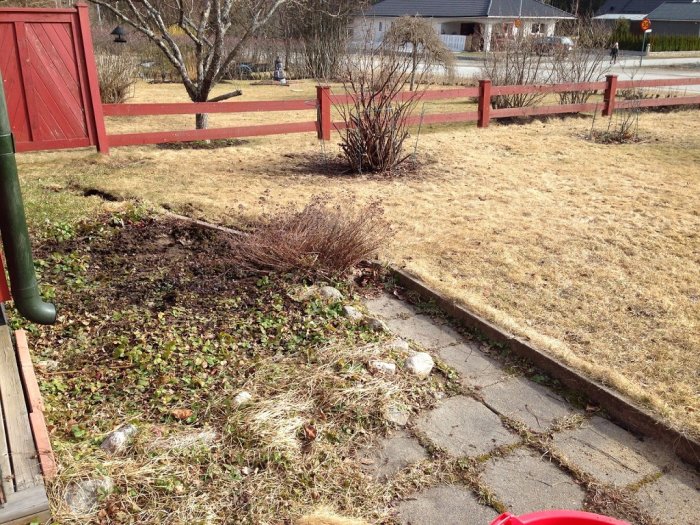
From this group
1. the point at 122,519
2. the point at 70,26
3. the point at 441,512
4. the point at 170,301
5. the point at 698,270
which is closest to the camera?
the point at 122,519

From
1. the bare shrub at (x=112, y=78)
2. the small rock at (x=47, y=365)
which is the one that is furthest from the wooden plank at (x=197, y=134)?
the small rock at (x=47, y=365)

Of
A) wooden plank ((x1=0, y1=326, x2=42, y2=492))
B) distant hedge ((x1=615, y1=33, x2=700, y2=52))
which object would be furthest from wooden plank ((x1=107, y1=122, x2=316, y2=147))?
distant hedge ((x1=615, y1=33, x2=700, y2=52))

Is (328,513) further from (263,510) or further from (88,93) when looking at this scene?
(88,93)

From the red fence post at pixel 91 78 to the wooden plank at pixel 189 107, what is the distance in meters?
0.22

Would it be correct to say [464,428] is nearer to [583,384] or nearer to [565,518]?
[583,384]

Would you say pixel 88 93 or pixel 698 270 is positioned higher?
pixel 88 93

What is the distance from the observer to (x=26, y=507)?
2.15m

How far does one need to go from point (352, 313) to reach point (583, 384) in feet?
4.68

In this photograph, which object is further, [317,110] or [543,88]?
[543,88]

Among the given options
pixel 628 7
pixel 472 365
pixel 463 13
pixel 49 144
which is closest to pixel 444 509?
pixel 472 365

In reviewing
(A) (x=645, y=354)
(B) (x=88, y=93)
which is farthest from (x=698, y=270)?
(B) (x=88, y=93)

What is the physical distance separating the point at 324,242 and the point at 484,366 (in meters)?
1.50

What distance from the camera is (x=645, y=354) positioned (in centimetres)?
367

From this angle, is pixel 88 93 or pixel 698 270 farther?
pixel 88 93
